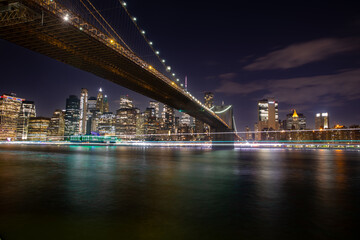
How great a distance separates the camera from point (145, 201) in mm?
5758

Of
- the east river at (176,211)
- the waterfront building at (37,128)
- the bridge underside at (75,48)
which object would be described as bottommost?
the east river at (176,211)

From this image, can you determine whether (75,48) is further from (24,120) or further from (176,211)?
(24,120)

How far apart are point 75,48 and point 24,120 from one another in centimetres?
18882

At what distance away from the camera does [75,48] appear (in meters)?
28.2

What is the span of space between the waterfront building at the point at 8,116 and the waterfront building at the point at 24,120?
3412mm

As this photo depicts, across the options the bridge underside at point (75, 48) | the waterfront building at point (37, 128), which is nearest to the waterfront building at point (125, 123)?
the waterfront building at point (37, 128)

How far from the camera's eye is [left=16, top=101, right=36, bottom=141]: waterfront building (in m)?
175

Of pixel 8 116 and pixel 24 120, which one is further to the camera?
pixel 24 120

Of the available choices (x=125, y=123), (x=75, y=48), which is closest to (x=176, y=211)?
(x=75, y=48)

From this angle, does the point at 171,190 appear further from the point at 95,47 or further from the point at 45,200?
the point at 95,47

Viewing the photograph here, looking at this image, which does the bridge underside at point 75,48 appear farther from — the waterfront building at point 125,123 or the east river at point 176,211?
the waterfront building at point 125,123

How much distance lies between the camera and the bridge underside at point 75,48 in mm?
21328

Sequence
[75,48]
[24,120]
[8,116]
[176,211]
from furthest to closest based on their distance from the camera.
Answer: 1. [24,120]
2. [8,116]
3. [75,48]
4. [176,211]

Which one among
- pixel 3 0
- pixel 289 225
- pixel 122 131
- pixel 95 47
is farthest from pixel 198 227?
pixel 122 131
